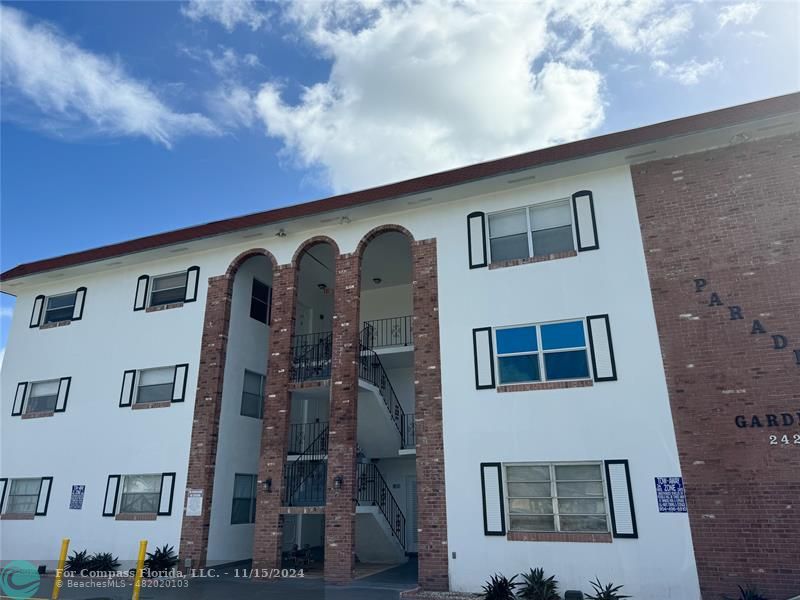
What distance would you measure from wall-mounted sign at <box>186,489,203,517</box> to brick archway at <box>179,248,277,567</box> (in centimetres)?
7

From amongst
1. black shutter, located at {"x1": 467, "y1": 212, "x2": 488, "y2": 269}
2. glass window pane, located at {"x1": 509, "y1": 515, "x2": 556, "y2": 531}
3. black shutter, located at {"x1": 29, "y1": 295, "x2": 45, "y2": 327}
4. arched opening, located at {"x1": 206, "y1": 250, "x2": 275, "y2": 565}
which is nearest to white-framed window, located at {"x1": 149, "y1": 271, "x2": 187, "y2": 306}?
arched opening, located at {"x1": 206, "y1": 250, "x2": 275, "y2": 565}

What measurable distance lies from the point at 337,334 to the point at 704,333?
8176 mm

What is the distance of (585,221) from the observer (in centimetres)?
1265

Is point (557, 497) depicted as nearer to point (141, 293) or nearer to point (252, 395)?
point (252, 395)

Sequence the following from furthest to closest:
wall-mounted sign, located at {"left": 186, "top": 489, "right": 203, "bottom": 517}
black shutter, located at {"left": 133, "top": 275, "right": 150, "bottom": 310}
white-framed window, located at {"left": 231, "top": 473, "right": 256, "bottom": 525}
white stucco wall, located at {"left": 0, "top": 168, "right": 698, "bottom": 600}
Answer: black shutter, located at {"left": 133, "top": 275, "right": 150, "bottom": 310} → white-framed window, located at {"left": 231, "top": 473, "right": 256, "bottom": 525} → wall-mounted sign, located at {"left": 186, "top": 489, "right": 203, "bottom": 517} → white stucco wall, located at {"left": 0, "top": 168, "right": 698, "bottom": 600}

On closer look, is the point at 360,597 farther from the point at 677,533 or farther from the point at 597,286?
the point at 597,286

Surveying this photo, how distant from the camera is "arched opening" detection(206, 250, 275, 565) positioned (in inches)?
594

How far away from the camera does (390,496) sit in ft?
53.8

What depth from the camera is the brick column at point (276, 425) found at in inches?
532

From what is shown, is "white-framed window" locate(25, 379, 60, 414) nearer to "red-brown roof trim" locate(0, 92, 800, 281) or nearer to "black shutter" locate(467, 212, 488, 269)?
"red-brown roof trim" locate(0, 92, 800, 281)

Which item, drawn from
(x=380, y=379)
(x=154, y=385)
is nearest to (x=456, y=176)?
(x=380, y=379)

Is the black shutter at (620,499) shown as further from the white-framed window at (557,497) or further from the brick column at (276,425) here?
the brick column at (276,425)

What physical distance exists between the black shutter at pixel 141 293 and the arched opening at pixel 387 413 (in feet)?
22.0

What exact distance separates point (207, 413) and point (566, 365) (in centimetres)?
938
